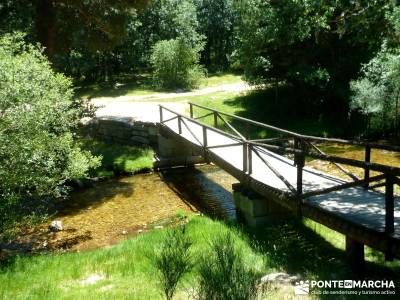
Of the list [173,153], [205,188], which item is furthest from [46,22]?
[205,188]

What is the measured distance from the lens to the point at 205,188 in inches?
653

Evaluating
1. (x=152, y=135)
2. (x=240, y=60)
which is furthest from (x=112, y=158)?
(x=240, y=60)

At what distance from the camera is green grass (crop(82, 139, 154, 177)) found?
1877 centimetres

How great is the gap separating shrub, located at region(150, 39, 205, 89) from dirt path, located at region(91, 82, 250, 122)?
141 cm

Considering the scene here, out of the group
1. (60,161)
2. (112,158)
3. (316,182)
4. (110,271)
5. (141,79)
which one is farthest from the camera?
(141,79)

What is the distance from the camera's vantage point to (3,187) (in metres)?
10.4

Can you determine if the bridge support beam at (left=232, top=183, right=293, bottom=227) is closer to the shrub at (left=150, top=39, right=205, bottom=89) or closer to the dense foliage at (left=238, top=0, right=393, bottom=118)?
the dense foliage at (left=238, top=0, right=393, bottom=118)

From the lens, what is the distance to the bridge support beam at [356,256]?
7.68m

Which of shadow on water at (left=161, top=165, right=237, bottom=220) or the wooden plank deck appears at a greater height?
the wooden plank deck

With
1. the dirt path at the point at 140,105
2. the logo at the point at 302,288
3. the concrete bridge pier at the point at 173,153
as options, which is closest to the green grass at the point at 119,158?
the concrete bridge pier at the point at 173,153

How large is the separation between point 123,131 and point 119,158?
7.02 ft

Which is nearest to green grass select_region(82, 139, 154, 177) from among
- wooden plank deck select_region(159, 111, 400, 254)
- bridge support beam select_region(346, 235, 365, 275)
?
wooden plank deck select_region(159, 111, 400, 254)

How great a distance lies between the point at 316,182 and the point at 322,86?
1550 cm

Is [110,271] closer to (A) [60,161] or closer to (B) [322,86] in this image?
(A) [60,161]
